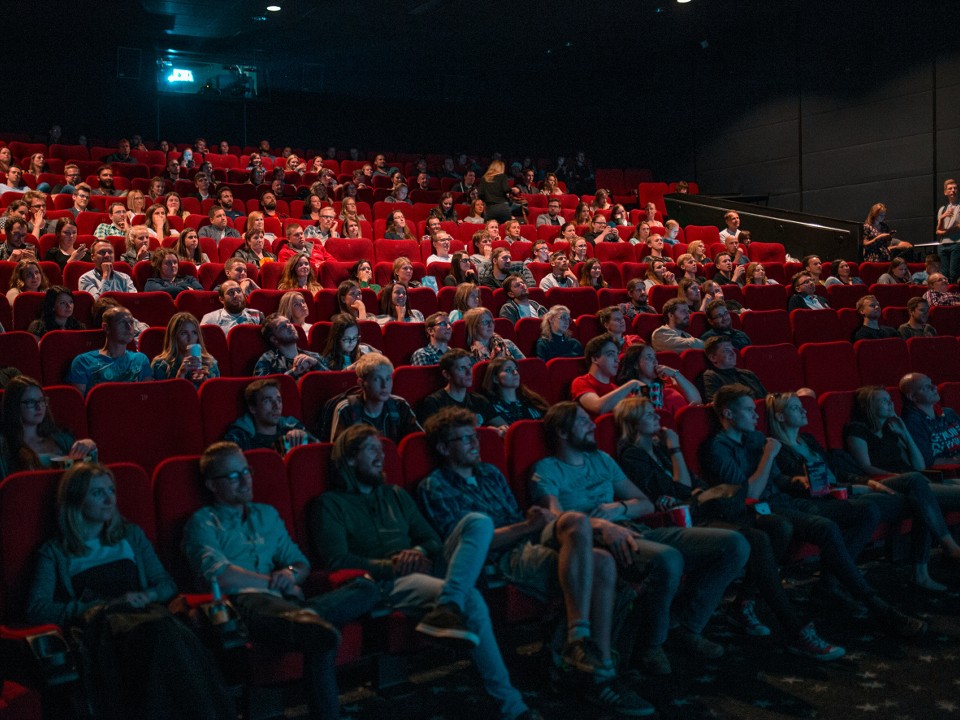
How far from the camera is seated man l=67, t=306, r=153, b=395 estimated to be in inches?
82.7

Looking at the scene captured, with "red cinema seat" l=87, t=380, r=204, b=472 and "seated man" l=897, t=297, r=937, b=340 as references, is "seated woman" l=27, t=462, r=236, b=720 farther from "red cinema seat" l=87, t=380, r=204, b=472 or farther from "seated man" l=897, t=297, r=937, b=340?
"seated man" l=897, t=297, r=937, b=340

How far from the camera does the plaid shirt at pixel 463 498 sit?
1.68m

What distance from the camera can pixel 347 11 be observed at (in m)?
6.10

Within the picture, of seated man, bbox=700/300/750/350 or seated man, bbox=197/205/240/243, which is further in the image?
seated man, bbox=197/205/240/243

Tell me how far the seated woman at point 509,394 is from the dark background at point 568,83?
4.18 metres

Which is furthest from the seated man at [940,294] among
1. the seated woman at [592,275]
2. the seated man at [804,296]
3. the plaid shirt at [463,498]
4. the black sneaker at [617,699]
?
the black sneaker at [617,699]

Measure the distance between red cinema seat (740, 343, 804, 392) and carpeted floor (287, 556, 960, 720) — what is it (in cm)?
105

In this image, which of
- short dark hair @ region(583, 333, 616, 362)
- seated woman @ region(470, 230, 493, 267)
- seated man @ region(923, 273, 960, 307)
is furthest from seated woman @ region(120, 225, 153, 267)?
seated man @ region(923, 273, 960, 307)

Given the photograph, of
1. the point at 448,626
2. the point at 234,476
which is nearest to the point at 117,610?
the point at 234,476

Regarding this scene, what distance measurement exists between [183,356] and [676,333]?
5.08ft

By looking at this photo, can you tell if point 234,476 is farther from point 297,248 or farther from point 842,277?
point 842,277

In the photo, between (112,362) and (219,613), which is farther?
(112,362)

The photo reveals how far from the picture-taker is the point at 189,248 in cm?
335

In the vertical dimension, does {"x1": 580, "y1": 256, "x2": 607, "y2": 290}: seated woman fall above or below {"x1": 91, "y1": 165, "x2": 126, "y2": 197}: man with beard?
below
